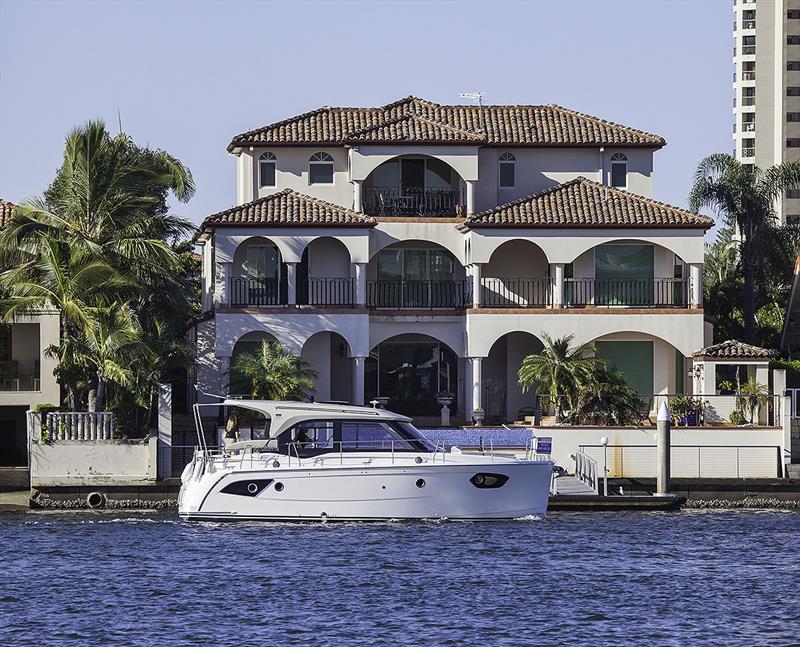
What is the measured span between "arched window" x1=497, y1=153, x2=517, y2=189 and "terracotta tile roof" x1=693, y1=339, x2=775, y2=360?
9983mm

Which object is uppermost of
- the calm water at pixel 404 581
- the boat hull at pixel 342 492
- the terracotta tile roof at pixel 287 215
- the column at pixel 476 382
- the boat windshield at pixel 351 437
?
the terracotta tile roof at pixel 287 215

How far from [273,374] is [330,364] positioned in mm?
6076

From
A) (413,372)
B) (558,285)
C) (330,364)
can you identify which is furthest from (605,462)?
(330,364)

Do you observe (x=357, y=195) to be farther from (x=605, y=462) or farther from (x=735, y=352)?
(x=605, y=462)

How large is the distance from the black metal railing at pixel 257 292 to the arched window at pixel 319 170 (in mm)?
4858

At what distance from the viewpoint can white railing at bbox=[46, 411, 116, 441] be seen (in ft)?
151

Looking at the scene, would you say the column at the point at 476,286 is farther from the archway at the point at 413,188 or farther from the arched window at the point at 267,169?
the arched window at the point at 267,169

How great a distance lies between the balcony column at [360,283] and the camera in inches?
2103

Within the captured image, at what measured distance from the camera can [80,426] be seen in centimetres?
4622

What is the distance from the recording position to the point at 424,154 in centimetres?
5528

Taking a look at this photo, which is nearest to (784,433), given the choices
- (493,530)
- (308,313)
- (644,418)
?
(644,418)

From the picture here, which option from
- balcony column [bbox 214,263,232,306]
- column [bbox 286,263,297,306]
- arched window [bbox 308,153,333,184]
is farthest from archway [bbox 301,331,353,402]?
arched window [bbox 308,153,333,184]

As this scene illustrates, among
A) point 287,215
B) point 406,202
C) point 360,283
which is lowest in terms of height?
point 360,283

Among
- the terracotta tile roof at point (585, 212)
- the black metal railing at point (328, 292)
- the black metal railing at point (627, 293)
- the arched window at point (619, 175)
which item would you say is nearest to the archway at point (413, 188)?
the terracotta tile roof at point (585, 212)
